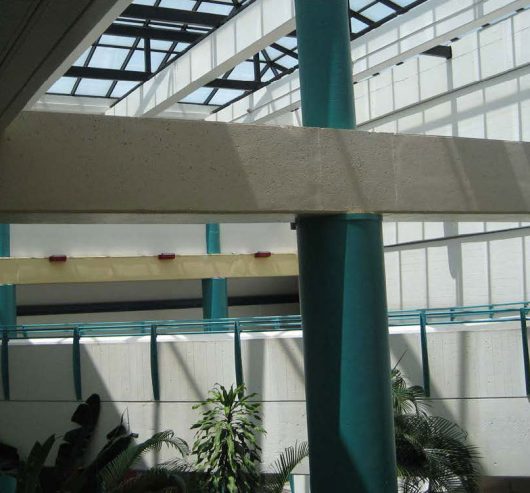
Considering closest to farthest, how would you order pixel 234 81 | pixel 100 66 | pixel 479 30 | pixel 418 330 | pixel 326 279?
pixel 326 279
pixel 418 330
pixel 479 30
pixel 100 66
pixel 234 81

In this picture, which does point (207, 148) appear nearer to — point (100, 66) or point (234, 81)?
point (100, 66)

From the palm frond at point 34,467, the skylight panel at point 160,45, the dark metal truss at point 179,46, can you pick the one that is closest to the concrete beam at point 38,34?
the palm frond at point 34,467

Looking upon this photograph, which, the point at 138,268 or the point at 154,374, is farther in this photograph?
the point at 138,268

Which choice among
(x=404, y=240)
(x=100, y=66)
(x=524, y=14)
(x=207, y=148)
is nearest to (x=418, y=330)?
(x=207, y=148)

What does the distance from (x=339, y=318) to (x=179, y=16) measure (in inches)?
611

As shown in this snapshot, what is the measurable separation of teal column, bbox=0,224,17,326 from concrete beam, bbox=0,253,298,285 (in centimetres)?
31

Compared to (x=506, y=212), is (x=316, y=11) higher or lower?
higher

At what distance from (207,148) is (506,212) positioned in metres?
3.13

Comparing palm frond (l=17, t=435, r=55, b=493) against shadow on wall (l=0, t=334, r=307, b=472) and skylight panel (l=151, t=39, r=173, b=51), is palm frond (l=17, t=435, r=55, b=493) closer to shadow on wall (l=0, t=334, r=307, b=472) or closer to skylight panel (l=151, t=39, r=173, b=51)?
shadow on wall (l=0, t=334, r=307, b=472)

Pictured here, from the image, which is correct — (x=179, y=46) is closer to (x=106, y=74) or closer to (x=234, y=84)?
(x=106, y=74)

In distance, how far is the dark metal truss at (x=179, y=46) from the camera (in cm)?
2033

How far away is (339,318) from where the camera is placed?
264 inches

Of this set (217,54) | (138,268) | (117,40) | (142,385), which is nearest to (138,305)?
(138,268)

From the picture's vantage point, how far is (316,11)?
6895mm
